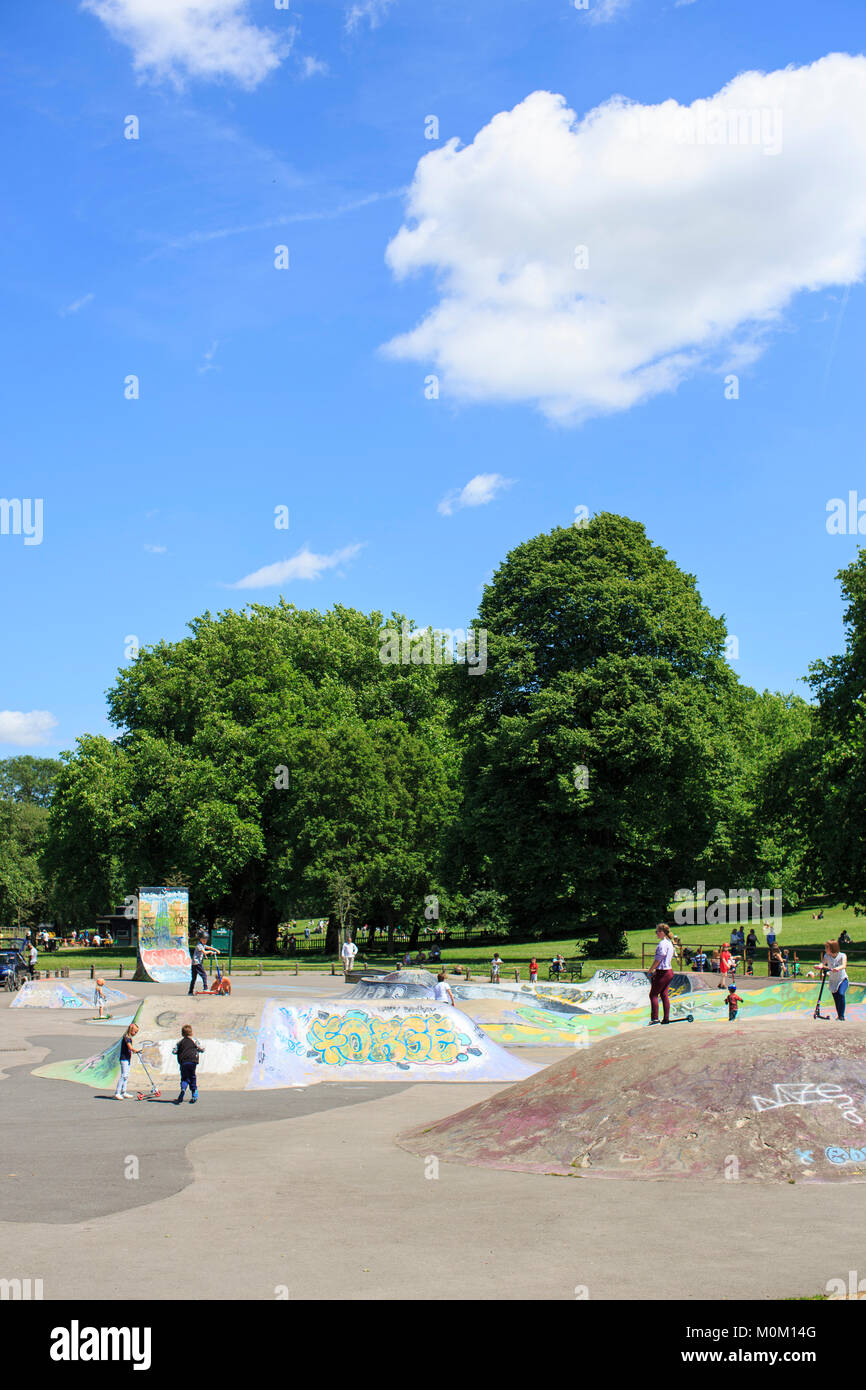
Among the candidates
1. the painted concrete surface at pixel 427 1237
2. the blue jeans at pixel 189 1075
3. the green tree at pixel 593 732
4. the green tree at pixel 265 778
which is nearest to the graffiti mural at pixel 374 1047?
the blue jeans at pixel 189 1075

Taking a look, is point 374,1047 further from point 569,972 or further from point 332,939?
point 332,939

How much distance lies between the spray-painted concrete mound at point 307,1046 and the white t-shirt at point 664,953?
8.04m

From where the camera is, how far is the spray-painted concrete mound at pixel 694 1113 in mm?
12789

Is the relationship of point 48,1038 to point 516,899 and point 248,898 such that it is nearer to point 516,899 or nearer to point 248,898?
point 516,899

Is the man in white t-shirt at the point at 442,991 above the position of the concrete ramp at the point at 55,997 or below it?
above

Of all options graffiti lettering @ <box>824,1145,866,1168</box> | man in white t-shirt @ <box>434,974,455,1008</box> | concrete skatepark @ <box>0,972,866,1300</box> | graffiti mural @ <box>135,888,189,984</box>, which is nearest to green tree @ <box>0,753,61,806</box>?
graffiti mural @ <box>135,888,189,984</box>

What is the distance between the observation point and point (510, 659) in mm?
49781

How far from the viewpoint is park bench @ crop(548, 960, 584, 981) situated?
41812mm

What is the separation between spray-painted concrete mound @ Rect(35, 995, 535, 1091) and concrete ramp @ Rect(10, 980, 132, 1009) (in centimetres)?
1726

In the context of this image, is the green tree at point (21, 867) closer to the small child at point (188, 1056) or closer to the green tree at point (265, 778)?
the green tree at point (265, 778)

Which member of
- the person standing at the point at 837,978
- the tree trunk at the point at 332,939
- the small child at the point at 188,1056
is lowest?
the tree trunk at the point at 332,939

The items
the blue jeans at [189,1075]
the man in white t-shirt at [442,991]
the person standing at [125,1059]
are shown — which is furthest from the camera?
the man in white t-shirt at [442,991]

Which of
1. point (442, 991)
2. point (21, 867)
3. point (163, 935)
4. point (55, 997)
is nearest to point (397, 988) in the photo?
point (442, 991)
